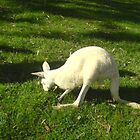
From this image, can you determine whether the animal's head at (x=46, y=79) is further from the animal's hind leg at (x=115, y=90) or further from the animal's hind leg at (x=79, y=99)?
the animal's hind leg at (x=115, y=90)

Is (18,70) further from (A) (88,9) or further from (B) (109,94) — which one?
(A) (88,9)

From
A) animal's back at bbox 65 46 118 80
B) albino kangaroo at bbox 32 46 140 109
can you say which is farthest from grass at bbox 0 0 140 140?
animal's back at bbox 65 46 118 80

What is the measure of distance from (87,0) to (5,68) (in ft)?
31.4

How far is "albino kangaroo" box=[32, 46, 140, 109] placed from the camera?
8125 mm

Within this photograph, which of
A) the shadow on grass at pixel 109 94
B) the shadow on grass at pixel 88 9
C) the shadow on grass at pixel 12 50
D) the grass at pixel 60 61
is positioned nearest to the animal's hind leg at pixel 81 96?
the grass at pixel 60 61

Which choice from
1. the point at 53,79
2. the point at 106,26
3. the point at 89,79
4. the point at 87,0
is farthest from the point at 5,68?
the point at 87,0

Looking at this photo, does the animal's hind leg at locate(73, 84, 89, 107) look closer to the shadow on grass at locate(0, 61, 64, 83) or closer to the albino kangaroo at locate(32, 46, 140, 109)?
the albino kangaroo at locate(32, 46, 140, 109)

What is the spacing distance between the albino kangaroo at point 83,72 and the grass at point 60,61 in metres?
0.32

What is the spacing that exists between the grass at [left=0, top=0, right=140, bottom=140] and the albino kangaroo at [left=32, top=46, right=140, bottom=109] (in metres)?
0.32

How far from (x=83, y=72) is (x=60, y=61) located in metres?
2.61

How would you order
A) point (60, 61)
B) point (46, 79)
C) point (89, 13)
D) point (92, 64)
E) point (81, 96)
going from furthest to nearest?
1. point (89, 13)
2. point (60, 61)
3. point (46, 79)
4. point (81, 96)
5. point (92, 64)

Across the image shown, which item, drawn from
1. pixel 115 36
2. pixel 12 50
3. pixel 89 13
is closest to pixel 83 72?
pixel 12 50

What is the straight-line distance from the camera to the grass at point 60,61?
8.08 m

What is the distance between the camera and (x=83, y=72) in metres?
8.16
